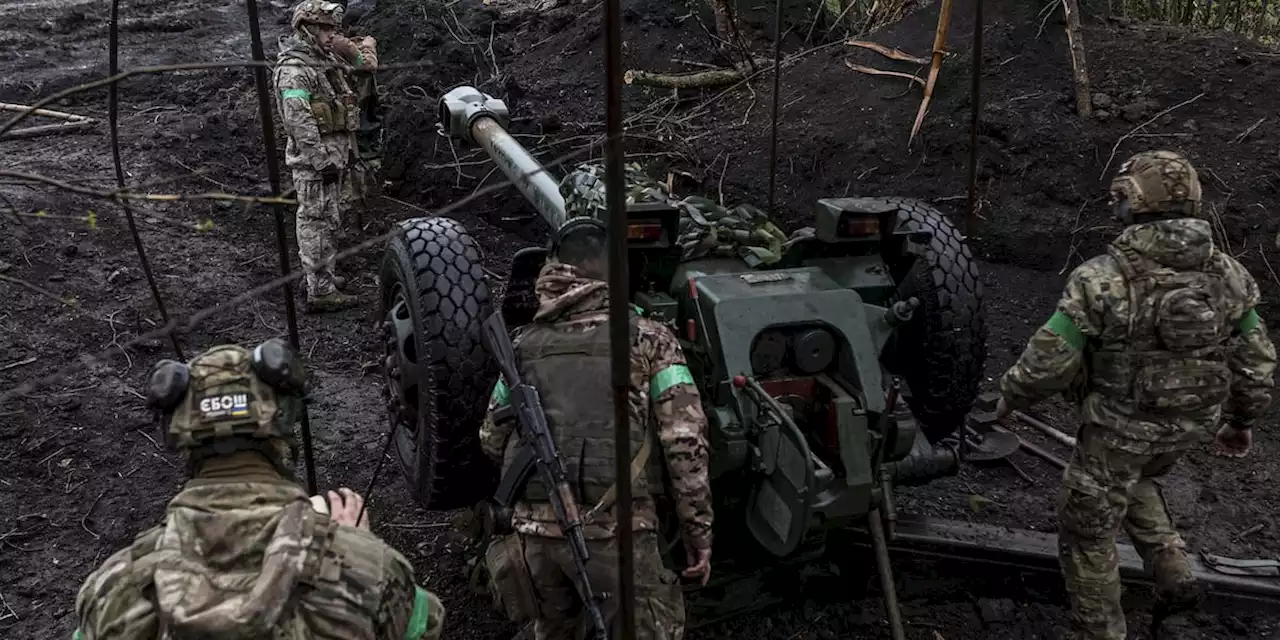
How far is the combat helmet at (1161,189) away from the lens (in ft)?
11.2

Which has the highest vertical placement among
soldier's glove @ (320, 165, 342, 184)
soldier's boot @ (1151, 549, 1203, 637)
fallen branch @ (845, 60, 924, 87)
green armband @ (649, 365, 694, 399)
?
fallen branch @ (845, 60, 924, 87)

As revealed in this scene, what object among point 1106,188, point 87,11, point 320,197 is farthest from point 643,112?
point 87,11

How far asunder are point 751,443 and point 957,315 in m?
1.23

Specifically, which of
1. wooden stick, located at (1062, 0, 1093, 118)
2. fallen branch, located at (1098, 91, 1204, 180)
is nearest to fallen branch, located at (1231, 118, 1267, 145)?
fallen branch, located at (1098, 91, 1204, 180)

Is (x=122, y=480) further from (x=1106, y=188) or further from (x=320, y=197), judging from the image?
(x=1106, y=188)

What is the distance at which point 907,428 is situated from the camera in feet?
11.4

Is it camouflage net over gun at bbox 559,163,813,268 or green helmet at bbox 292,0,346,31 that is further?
green helmet at bbox 292,0,346,31

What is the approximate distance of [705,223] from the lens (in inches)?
168

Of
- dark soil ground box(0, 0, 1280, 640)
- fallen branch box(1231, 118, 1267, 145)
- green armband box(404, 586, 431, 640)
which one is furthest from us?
fallen branch box(1231, 118, 1267, 145)

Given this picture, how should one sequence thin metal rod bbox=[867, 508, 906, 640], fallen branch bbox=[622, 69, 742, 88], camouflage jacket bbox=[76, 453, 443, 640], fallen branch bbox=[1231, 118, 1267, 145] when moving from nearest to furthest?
camouflage jacket bbox=[76, 453, 443, 640] < thin metal rod bbox=[867, 508, 906, 640] < fallen branch bbox=[1231, 118, 1267, 145] < fallen branch bbox=[622, 69, 742, 88]

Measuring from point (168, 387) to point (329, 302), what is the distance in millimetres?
4828

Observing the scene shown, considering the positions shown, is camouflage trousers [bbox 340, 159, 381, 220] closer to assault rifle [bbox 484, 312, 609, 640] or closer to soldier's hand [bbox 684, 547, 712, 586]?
assault rifle [bbox 484, 312, 609, 640]

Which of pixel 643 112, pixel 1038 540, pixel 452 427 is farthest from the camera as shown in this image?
pixel 643 112

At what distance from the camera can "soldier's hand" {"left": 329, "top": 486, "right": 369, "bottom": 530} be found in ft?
7.52
